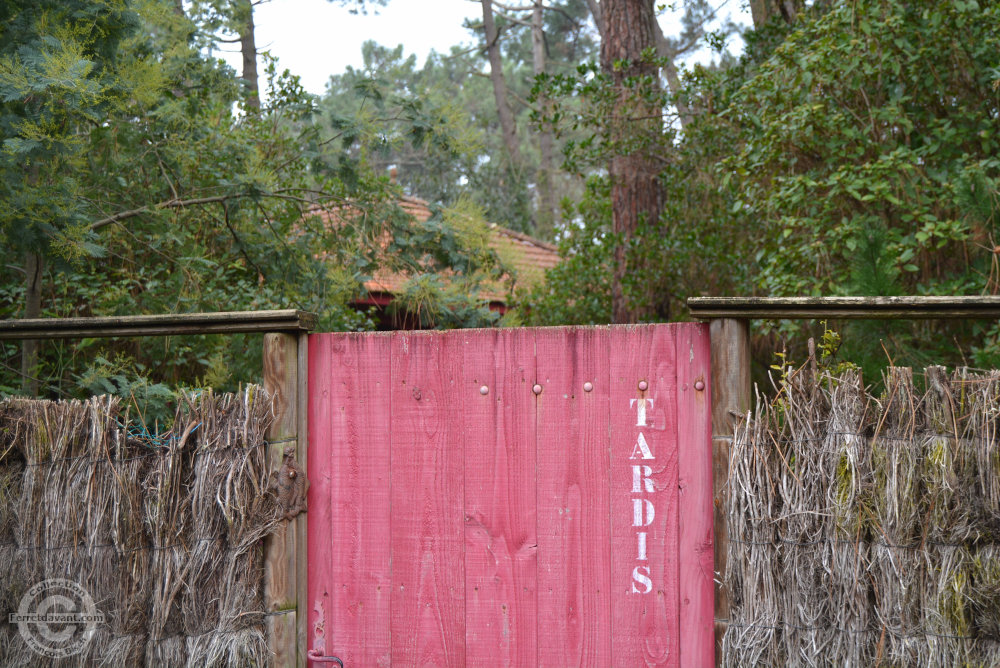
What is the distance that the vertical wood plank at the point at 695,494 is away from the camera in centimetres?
272

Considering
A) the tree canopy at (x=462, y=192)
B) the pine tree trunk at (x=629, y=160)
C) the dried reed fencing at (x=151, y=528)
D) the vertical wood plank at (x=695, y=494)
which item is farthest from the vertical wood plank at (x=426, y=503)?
the pine tree trunk at (x=629, y=160)

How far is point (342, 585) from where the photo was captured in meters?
3.01

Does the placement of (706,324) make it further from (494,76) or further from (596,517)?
(494,76)

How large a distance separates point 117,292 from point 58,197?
5.93 feet

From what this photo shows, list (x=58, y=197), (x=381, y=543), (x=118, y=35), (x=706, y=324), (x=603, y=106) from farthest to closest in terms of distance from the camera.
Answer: (x=603, y=106), (x=118, y=35), (x=58, y=197), (x=381, y=543), (x=706, y=324)

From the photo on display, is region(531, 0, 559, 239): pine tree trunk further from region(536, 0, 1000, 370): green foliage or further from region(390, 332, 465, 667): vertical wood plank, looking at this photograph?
region(390, 332, 465, 667): vertical wood plank

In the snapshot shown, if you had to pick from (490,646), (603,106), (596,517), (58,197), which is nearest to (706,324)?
(596,517)

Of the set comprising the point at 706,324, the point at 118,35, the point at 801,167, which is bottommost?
the point at 706,324

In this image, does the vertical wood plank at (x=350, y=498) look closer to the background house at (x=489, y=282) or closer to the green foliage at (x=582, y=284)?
the background house at (x=489, y=282)

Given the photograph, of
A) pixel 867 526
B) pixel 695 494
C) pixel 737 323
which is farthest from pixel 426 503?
pixel 867 526

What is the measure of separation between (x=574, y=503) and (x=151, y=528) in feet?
5.11

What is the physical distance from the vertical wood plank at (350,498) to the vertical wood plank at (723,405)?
3.84 feet

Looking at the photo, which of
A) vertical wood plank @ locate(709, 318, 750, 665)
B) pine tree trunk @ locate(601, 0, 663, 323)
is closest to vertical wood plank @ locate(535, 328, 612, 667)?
vertical wood plank @ locate(709, 318, 750, 665)

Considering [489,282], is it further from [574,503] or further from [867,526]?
[867,526]
